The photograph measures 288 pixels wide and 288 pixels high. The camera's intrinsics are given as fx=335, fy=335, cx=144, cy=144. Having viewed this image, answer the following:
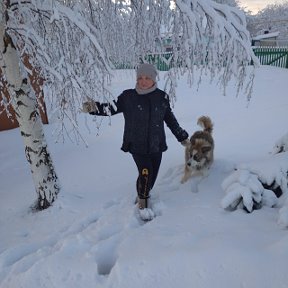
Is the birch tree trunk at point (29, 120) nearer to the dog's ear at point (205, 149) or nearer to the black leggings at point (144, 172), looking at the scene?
the black leggings at point (144, 172)

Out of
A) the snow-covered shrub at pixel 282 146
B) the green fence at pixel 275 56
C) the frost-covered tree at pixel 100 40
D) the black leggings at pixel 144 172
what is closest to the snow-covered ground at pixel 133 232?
the black leggings at pixel 144 172

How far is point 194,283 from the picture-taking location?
2590mm

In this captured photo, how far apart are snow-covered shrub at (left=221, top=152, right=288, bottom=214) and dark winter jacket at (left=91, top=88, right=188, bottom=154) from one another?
3.27 ft

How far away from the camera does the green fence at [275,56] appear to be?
18.3m

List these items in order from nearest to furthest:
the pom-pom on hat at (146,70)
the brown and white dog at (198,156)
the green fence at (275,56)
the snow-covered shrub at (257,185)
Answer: the snow-covered shrub at (257,185)
the pom-pom on hat at (146,70)
the brown and white dog at (198,156)
the green fence at (275,56)

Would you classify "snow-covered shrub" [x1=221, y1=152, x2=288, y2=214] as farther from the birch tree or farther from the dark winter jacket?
the birch tree

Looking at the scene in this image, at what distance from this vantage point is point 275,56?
19297 mm

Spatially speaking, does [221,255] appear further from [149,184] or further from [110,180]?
[110,180]

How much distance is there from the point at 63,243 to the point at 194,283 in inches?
56.8

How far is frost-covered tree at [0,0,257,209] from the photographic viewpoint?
3.25 metres

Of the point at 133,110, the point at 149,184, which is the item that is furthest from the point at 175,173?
the point at 133,110

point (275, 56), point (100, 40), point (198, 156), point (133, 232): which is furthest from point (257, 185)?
point (275, 56)

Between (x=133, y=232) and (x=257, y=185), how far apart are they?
139cm

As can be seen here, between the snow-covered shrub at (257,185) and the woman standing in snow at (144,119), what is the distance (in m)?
0.91
